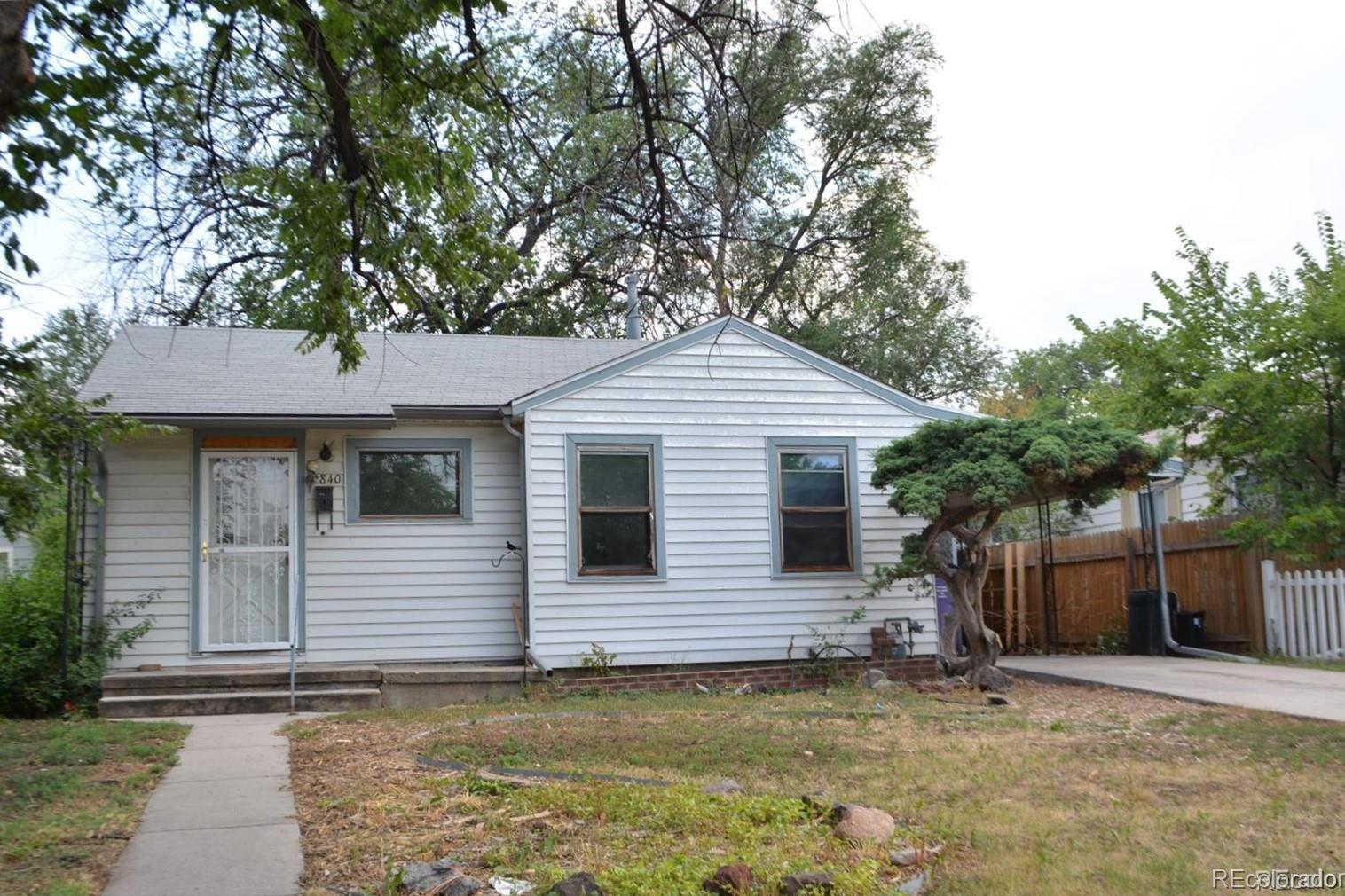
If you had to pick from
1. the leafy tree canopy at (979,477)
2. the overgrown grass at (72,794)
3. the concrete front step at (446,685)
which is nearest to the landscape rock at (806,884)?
the overgrown grass at (72,794)

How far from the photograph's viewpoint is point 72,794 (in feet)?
21.3

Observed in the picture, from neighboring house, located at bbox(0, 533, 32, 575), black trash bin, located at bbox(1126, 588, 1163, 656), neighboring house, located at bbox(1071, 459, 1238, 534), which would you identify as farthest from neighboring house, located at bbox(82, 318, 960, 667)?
neighboring house, located at bbox(0, 533, 32, 575)

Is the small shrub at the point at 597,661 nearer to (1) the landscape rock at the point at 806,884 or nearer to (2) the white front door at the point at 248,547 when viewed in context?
(2) the white front door at the point at 248,547

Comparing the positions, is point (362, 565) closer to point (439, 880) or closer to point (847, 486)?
point (847, 486)

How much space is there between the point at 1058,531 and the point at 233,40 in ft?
74.8

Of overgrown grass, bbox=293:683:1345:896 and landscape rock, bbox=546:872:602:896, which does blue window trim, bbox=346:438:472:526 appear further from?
landscape rock, bbox=546:872:602:896

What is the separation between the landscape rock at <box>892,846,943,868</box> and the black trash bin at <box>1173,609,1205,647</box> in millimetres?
10909

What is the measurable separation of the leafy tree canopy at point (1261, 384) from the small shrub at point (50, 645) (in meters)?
12.0

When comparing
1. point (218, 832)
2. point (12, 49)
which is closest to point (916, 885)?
point (218, 832)

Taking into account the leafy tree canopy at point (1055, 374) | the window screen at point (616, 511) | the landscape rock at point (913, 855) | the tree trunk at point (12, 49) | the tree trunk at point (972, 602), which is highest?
the leafy tree canopy at point (1055, 374)

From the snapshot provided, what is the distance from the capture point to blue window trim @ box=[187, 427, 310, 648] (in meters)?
11.3

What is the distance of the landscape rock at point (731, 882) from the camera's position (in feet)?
14.5

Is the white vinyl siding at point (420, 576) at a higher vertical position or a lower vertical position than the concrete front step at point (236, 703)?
higher

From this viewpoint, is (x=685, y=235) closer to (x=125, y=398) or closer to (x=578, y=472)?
(x=578, y=472)
